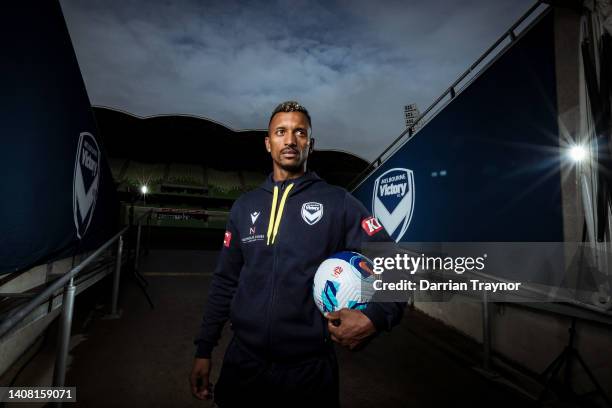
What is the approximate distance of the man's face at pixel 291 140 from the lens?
58.9 inches

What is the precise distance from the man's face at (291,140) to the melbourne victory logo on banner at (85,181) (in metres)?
2.07

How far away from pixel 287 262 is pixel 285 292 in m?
0.13

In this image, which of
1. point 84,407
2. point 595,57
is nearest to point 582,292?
point 595,57

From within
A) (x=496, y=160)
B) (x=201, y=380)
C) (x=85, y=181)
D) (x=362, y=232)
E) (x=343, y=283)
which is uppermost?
(x=496, y=160)

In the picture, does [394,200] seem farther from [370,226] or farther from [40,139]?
[40,139]

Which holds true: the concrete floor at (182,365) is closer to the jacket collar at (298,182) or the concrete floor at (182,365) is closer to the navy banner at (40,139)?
the navy banner at (40,139)

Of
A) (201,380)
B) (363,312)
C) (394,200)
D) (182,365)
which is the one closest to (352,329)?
(363,312)

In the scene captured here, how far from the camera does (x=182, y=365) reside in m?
2.86

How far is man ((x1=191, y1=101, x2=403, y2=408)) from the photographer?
4.06ft

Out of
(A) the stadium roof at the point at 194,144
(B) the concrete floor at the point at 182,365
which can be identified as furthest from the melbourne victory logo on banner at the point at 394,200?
(A) the stadium roof at the point at 194,144

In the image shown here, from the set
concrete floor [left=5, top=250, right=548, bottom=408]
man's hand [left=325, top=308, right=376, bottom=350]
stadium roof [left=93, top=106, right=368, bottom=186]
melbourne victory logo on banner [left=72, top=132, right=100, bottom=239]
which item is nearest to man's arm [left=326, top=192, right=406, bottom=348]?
man's hand [left=325, top=308, right=376, bottom=350]

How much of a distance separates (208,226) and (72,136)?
15692 mm

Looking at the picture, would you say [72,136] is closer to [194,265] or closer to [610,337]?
[610,337]

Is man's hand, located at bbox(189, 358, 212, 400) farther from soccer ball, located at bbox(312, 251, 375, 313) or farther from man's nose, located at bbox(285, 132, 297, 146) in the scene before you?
man's nose, located at bbox(285, 132, 297, 146)
